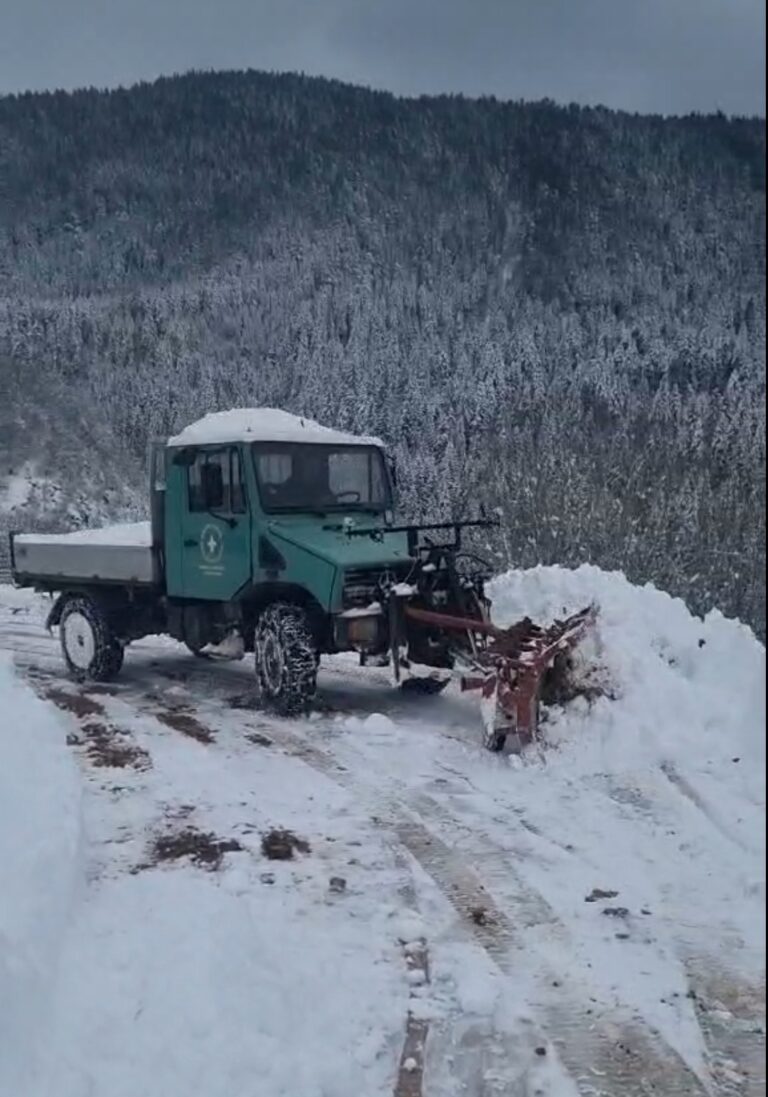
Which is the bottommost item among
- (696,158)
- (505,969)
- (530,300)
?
(505,969)

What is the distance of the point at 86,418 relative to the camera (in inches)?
899

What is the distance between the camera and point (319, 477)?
9.57 metres

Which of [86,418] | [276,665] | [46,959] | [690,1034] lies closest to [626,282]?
[690,1034]

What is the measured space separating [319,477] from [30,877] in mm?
5346

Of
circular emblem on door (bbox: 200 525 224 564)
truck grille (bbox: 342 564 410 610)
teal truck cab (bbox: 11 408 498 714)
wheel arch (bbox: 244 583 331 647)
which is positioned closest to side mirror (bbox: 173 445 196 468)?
teal truck cab (bbox: 11 408 498 714)

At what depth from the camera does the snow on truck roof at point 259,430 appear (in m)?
9.37

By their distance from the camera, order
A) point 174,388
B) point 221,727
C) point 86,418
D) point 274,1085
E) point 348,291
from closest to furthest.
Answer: point 274,1085 < point 221,727 < point 348,291 < point 174,388 < point 86,418

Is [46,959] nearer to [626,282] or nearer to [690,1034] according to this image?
[690,1034]

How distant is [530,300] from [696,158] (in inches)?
144

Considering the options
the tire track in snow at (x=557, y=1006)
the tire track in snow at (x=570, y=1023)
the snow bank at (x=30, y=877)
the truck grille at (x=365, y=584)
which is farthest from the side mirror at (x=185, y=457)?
the tire track in snow at (x=570, y=1023)

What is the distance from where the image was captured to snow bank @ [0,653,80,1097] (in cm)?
372

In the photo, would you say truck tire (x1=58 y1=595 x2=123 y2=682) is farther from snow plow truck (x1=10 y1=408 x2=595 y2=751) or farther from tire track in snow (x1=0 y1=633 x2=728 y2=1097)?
tire track in snow (x1=0 y1=633 x2=728 y2=1097)

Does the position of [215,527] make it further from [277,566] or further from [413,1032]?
[413,1032]

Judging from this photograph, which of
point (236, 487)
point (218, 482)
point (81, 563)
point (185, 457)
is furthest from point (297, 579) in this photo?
point (81, 563)
